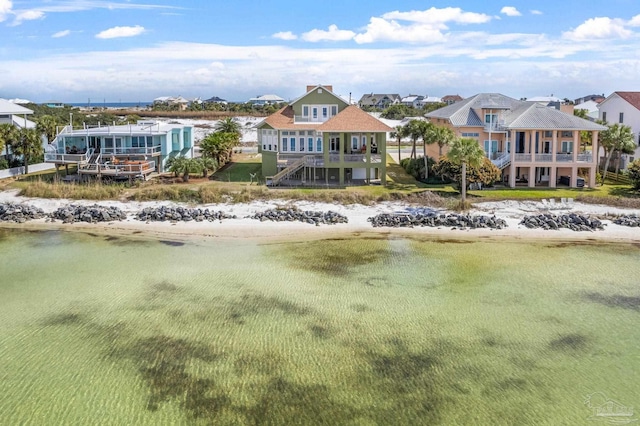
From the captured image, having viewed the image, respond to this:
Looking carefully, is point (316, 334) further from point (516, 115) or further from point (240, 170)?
point (240, 170)

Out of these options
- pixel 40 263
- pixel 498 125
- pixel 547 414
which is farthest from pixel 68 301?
pixel 498 125

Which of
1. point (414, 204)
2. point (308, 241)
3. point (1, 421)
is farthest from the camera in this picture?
point (414, 204)

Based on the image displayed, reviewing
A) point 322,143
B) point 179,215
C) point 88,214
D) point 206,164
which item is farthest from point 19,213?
point 322,143

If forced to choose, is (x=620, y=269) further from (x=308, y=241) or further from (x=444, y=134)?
(x=444, y=134)

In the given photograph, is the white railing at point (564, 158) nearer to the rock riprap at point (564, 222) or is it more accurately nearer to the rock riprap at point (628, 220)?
the rock riprap at point (628, 220)

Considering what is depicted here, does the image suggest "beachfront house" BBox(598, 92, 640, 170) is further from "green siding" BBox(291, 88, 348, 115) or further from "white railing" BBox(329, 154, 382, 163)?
"green siding" BBox(291, 88, 348, 115)
